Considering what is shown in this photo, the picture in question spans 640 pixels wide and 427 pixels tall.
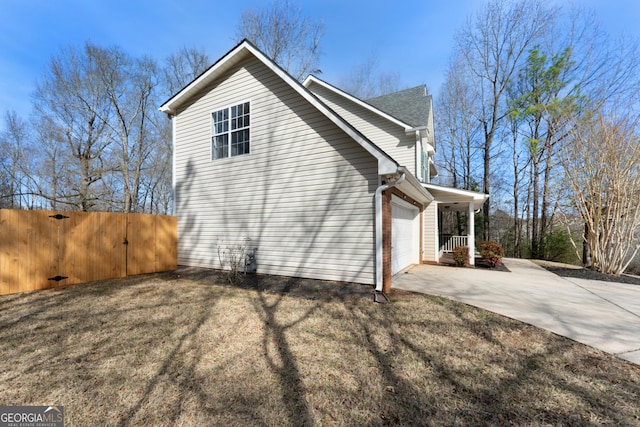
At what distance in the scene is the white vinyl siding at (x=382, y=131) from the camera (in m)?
10.8

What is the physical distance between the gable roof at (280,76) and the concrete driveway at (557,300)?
10.9 feet

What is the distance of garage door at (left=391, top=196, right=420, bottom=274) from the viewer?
25.2 feet

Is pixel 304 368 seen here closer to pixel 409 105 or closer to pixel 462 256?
pixel 462 256

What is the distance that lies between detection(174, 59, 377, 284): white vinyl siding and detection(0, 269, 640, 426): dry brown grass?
6.84ft

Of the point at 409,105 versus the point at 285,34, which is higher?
the point at 285,34

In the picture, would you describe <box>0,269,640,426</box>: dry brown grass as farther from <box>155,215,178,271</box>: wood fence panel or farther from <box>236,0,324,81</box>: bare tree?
<box>236,0,324,81</box>: bare tree

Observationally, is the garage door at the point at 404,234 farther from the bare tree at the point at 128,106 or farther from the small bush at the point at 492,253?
the bare tree at the point at 128,106

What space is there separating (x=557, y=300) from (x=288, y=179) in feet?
22.7

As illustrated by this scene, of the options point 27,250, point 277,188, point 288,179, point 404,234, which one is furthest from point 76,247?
point 404,234

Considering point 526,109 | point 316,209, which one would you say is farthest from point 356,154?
point 526,109

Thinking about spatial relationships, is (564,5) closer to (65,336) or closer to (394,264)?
(394,264)

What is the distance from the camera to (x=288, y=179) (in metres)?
7.69

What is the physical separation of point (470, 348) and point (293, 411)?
254cm

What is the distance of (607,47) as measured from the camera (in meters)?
14.8
